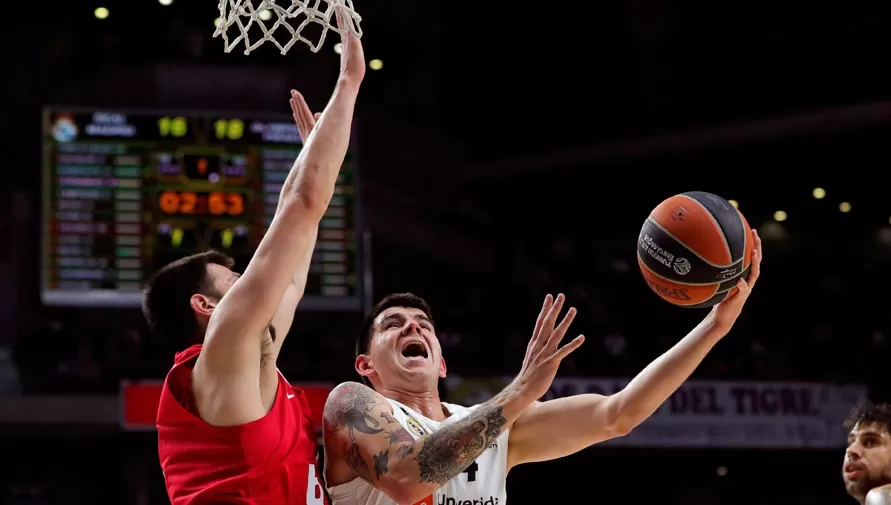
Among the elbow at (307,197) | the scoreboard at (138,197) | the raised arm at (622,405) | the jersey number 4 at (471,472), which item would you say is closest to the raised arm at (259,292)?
the elbow at (307,197)

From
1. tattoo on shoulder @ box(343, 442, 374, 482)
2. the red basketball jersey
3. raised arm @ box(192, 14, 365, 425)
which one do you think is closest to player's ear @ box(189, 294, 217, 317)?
the red basketball jersey

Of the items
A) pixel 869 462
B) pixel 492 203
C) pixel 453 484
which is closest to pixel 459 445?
pixel 453 484

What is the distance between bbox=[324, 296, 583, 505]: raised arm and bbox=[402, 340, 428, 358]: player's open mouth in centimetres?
36

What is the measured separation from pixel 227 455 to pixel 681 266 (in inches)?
52.8

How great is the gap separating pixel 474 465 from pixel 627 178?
10.2 meters

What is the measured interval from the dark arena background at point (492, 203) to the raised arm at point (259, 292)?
6357mm

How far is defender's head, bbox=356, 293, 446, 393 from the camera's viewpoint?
3.37m

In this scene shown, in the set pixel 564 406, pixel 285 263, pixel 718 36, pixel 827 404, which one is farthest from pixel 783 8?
pixel 285 263

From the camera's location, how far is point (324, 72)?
11.0 metres

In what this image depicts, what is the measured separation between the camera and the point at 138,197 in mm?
9227

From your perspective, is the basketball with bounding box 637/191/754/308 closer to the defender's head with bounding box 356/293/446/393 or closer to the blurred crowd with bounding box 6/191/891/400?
the defender's head with bounding box 356/293/446/393

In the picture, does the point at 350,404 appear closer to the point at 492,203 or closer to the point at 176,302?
the point at 176,302

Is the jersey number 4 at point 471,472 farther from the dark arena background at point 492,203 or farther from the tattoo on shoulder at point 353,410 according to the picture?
the dark arena background at point 492,203

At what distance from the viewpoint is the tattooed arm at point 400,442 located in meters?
2.80
